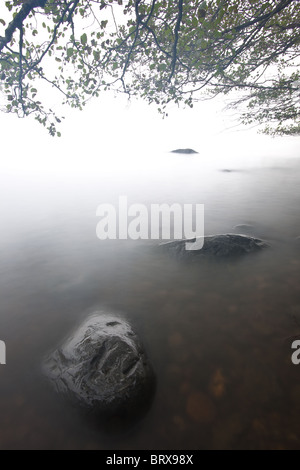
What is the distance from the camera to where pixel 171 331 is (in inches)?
159

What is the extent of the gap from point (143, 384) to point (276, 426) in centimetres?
154

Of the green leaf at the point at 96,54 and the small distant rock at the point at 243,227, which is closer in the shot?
the green leaf at the point at 96,54

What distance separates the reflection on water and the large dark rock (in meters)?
0.30

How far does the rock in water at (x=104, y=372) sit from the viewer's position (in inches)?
110

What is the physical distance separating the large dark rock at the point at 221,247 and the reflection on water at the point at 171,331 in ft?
0.99

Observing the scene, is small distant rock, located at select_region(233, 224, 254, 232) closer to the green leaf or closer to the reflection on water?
the reflection on water

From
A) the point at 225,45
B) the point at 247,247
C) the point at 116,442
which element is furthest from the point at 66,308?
the point at 225,45

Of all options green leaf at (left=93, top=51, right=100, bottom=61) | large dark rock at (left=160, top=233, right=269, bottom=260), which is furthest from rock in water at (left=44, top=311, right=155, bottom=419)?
green leaf at (left=93, top=51, right=100, bottom=61)

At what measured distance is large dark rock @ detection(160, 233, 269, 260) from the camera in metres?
6.15

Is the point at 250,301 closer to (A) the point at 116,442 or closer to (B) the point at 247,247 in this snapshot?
(B) the point at 247,247

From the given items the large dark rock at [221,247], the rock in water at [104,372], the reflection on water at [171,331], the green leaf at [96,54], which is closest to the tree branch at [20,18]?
the green leaf at [96,54]

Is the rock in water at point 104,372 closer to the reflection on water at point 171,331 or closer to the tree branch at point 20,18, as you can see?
the reflection on water at point 171,331

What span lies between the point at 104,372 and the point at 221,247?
430 centimetres

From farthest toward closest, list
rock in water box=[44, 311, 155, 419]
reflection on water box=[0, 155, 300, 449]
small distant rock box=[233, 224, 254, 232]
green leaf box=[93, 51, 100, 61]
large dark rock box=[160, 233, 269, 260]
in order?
1. small distant rock box=[233, 224, 254, 232]
2. large dark rock box=[160, 233, 269, 260]
3. green leaf box=[93, 51, 100, 61]
4. rock in water box=[44, 311, 155, 419]
5. reflection on water box=[0, 155, 300, 449]
